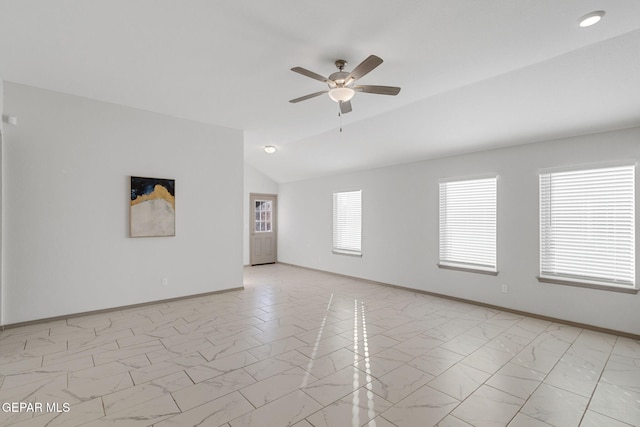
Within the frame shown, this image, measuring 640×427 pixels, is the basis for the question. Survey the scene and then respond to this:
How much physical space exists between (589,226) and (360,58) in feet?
12.2

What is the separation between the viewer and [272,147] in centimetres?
699

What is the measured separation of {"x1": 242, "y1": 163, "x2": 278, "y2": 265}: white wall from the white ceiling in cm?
401

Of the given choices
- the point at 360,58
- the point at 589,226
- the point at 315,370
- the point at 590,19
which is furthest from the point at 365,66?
the point at 589,226

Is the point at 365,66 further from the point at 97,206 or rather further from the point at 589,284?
the point at 97,206

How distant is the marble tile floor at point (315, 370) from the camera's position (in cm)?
222

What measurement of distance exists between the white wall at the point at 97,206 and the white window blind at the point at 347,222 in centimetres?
299

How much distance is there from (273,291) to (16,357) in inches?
141

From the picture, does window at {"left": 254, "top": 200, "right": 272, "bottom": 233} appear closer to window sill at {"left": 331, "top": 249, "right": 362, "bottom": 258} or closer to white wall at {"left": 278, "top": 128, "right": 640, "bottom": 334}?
white wall at {"left": 278, "top": 128, "right": 640, "bottom": 334}

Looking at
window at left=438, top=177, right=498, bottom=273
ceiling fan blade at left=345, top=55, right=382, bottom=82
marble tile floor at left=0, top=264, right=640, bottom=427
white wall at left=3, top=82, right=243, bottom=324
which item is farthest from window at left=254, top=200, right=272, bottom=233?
ceiling fan blade at left=345, top=55, right=382, bottom=82

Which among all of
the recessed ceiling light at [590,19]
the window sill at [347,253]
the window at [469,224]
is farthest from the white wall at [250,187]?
the recessed ceiling light at [590,19]

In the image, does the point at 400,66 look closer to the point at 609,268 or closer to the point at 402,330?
the point at 402,330

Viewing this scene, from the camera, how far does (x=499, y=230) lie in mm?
4797

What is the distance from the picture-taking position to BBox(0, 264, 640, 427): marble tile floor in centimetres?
222

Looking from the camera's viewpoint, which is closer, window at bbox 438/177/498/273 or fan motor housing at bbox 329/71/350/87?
fan motor housing at bbox 329/71/350/87
